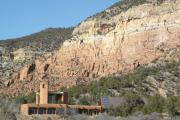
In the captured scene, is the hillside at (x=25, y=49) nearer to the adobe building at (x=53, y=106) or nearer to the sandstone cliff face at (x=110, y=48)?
the sandstone cliff face at (x=110, y=48)

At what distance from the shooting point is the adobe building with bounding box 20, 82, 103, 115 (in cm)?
10215

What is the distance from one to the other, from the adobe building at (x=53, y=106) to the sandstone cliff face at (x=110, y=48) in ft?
96.4

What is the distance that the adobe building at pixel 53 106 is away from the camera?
335ft

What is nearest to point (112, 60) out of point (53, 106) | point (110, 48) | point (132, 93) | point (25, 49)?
point (110, 48)

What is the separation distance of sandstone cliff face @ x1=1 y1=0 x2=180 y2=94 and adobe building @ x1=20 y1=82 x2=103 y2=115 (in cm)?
2939

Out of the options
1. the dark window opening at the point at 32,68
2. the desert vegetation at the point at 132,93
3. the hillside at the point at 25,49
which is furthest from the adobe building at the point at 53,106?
the hillside at the point at 25,49

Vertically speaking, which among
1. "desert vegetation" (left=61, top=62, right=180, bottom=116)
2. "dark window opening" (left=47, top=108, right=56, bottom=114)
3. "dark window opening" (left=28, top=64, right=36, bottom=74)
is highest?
"dark window opening" (left=28, top=64, right=36, bottom=74)

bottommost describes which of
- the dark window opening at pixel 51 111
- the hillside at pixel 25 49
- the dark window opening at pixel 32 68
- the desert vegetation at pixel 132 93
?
the dark window opening at pixel 51 111

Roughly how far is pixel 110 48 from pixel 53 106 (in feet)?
167

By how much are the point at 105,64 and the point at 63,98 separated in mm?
41808

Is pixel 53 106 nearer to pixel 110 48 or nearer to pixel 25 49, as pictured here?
pixel 110 48

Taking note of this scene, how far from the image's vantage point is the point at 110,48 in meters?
152

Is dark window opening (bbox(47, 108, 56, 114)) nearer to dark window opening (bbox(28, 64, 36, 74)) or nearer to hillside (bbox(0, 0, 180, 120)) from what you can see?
hillside (bbox(0, 0, 180, 120))

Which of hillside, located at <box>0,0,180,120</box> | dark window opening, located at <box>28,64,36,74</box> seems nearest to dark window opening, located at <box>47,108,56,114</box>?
hillside, located at <box>0,0,180,120</box>
